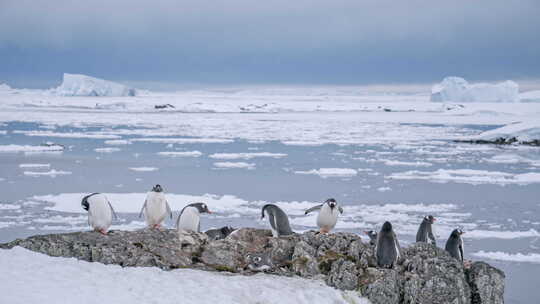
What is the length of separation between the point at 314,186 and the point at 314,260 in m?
9.24

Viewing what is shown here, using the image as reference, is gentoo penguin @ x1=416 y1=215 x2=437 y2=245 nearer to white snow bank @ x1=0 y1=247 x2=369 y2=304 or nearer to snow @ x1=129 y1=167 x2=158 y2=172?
white snow bank @ x1=0 y1=247 x2=369 y2=304

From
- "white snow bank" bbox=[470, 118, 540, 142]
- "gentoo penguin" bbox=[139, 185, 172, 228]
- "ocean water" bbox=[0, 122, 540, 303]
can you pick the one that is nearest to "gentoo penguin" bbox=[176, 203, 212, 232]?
"gentoo penguin" bbox=[139, 185, 172, 228]

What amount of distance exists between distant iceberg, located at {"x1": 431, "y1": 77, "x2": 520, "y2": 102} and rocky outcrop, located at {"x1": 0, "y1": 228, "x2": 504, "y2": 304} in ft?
222

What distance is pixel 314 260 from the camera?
593 centimetres

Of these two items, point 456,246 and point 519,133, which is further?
point 519,133

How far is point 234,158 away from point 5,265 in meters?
16.2

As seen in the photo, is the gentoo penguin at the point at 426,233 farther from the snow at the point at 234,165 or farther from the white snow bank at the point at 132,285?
the snow at the point at 234,165

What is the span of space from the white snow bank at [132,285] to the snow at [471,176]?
11.4 metres

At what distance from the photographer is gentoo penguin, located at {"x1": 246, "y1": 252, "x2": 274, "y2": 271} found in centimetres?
589

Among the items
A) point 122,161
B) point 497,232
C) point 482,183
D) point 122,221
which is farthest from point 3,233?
point 482,183

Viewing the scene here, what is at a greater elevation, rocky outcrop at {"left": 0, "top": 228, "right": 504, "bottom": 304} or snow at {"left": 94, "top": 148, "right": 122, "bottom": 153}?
snow at {"left": 94, "top": 148, "right": 122, "bottom": 153}

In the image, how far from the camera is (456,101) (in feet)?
246

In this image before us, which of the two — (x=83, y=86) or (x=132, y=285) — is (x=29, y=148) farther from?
(x=83, y=86)

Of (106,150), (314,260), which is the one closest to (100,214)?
(314,260)
